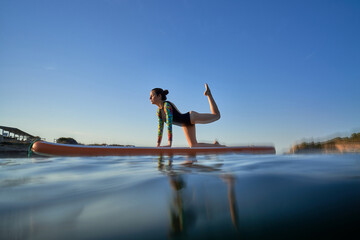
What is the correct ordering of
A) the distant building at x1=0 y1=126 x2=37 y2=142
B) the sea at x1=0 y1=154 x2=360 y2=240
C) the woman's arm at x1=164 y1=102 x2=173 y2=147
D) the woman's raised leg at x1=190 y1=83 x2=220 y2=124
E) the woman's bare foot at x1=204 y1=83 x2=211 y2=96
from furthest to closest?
the distant building at x1=0 y1=126 x2=37 y2=142 → the woman's bare foot at x1=204 y1=83 x2=211 y2=96 → the woman's raised leg at x1=190 y1=83 x2=220 y2=124 → the woman's arm at x1=164 y1=102 x2=173 y2=147 → the sea at x1=0 y1=154 x2=360 y2=240

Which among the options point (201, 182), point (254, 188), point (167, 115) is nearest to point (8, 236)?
point (201, 182)

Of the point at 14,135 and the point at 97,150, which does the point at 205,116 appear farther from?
the point at 14,135

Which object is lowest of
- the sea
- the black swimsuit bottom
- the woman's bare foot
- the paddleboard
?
the sea

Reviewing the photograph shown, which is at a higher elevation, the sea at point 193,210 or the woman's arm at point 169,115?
the woman's arm at point 169,115

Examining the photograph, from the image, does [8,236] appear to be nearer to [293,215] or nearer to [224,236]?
[224,236]

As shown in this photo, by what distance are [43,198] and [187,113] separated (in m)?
6.56

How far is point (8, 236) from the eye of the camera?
650 millimetres

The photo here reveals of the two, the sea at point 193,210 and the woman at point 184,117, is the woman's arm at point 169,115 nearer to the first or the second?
the woman at point 184,117

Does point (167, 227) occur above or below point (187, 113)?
below

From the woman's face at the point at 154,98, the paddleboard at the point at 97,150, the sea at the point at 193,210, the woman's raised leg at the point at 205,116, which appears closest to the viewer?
the sea at the point at 193,210

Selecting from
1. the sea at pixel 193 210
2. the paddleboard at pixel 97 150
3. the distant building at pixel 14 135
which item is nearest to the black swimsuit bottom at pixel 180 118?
the paddleboard at pixel 97 150

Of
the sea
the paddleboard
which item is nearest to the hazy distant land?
the paddleboard

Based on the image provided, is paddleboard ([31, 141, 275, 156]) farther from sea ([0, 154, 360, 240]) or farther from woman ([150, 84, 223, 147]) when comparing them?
sea ([0, 154, 360, 240])

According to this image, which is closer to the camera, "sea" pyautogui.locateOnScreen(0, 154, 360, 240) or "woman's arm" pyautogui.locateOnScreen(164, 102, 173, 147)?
"sea" pyautogui.locateOnScreen(0, 154, 360, 240)
